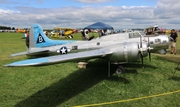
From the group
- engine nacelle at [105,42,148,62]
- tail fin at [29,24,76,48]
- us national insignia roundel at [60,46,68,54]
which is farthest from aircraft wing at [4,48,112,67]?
tail fin at [29,24,76,48]

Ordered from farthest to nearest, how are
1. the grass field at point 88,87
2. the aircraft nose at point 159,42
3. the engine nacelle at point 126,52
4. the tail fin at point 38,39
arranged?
the tail fin at point 38,39 → the aircraft nose at point 159,42 → the engine nacelle at point 126,52 → the grass field at point 88,87

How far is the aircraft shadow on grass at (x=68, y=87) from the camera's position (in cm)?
673

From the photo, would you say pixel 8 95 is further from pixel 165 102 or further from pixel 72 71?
pixel 165 102

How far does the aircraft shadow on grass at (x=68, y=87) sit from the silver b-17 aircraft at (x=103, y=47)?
3.97ft

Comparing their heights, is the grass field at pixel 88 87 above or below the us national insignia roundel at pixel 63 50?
below

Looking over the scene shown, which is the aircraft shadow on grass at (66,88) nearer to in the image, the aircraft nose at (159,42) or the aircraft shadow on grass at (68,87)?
the aircraft shadow on grass at (68,87)

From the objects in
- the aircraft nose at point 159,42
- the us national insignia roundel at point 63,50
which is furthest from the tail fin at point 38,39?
the aircraft nose at point 159,42

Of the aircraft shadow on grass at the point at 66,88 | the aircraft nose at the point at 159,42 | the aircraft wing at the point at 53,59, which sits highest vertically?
the aircraft nose at the point at 159,42

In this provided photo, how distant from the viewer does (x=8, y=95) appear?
7.45 meters

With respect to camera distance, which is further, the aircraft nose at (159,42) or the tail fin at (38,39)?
the tail fin at (38,39)

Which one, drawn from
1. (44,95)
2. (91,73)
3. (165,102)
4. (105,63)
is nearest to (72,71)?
(91,73)

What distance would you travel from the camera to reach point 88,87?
26.9ft

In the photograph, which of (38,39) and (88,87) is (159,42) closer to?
(88,87)

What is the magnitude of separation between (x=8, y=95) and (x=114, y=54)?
16.1 feet
